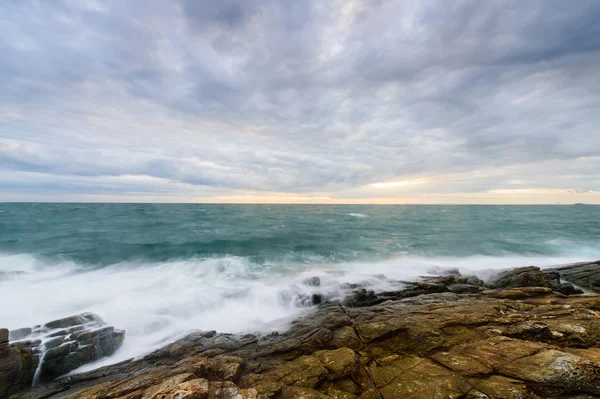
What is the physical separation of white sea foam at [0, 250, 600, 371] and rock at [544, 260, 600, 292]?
436 centimetres

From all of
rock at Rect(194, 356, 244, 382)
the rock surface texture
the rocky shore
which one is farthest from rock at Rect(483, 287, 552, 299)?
the rock surface texture

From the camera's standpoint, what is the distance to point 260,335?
1012 centimetres

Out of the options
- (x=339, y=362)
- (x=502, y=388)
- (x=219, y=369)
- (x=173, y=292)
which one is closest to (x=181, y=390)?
(x=219, y=369)

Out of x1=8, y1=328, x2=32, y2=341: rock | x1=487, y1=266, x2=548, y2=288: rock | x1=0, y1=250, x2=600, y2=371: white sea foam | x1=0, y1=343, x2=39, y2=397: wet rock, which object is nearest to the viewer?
x1=0, y1=343, x2=39, y2=397: wet rock

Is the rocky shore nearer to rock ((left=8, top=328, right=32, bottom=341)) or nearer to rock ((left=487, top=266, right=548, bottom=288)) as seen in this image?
rock ((left=8, top=328, right=32, bottom=341))

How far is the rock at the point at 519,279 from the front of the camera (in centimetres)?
1274

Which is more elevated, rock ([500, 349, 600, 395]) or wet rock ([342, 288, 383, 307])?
rock ([500, 349, 600, 395])

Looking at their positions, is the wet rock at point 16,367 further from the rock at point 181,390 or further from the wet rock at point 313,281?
the wet rock at point 313,281

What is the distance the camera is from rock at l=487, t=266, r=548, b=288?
12742 mm

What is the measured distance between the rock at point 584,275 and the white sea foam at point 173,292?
4365 millimetres

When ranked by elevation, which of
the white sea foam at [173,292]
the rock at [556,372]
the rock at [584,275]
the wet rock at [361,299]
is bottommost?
the white sea foam at [173,292]

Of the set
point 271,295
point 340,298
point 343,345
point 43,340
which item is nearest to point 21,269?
point 43,340

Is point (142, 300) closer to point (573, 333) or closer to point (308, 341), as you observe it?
point (308, 341)

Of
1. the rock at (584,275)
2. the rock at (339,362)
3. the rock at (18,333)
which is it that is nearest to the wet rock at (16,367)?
the rock at (18,333)
